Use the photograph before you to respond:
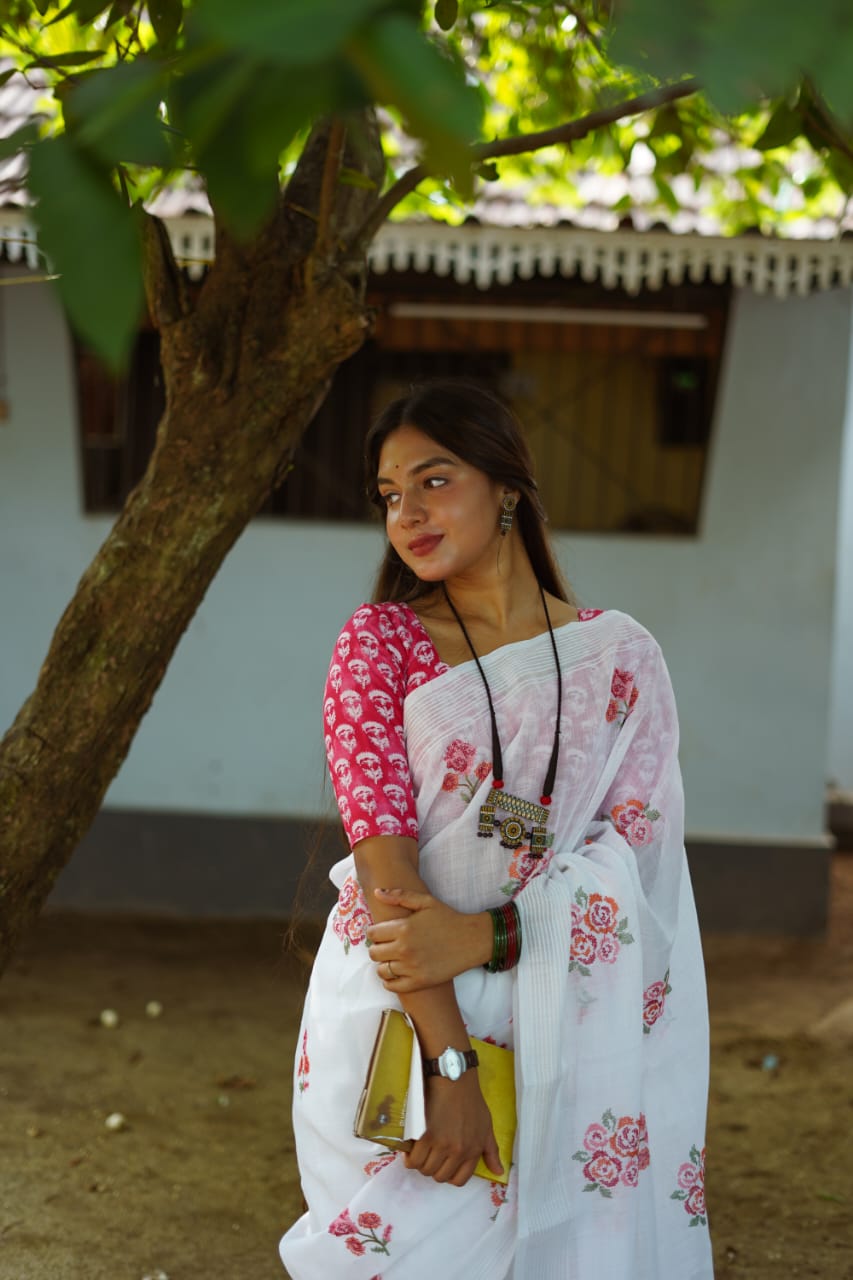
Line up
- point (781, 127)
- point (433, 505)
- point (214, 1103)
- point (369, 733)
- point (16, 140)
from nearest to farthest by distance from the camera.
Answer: point (16, 140), point (369, 733), point (433, 505), point (781, 127), point (214, 1103)

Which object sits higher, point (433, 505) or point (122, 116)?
point (122, 116)

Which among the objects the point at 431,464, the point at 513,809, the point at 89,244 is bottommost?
the point at 513,809

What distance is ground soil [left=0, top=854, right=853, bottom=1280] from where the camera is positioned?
3684 mm

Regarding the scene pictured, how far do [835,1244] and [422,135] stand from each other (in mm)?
3716

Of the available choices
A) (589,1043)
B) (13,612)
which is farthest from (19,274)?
(589,1043)

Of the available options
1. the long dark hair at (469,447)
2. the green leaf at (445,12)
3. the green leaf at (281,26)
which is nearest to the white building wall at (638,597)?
the green leaf at (445,12)

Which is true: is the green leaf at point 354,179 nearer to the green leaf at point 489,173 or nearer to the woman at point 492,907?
the green leaf at point 489,173

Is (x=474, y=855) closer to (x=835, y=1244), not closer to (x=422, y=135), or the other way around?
→ (x=422, y=135)

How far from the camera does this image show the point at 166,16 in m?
2.47

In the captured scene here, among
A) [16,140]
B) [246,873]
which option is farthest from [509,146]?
[246,873]

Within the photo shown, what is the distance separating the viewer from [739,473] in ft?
21.3

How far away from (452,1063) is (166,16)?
190cm

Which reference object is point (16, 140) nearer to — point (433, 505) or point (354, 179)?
point (433, 505)

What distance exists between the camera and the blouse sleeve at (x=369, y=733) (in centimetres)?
212
